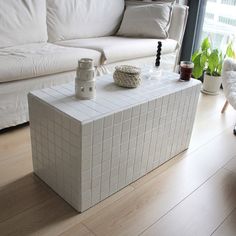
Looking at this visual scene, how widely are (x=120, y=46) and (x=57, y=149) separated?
3.97ft

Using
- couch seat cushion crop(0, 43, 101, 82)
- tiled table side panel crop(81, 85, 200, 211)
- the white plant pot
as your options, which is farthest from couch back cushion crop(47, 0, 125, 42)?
tiled table side panel crop(81, 85, 200, 211)

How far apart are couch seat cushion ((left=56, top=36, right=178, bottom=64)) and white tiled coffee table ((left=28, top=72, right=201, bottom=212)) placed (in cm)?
66

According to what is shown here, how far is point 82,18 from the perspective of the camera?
7.84 feet

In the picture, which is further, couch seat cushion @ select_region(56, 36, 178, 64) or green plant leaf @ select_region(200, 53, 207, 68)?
green plant leaf @ select_region(200, 53, 207, 68)

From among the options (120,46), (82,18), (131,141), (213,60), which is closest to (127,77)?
(131,141)

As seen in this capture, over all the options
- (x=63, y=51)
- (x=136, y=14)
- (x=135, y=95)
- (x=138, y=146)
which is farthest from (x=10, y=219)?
(x=136, y=14)

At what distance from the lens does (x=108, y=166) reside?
1.21 meters

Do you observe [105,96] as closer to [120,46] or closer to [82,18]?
[120,46]

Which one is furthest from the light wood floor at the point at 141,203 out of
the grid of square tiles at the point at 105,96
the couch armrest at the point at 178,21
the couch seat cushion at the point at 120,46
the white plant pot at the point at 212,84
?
the couch armrest at the point at 178,21

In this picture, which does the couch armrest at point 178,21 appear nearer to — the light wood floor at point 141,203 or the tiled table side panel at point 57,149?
the light wood floor at point 141,203

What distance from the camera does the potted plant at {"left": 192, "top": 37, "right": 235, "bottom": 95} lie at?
2467mm

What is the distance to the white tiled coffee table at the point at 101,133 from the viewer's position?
3.59 feet

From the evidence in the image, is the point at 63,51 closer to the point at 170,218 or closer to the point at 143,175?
the point at 143,175

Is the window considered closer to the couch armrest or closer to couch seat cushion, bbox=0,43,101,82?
the couch armrest
